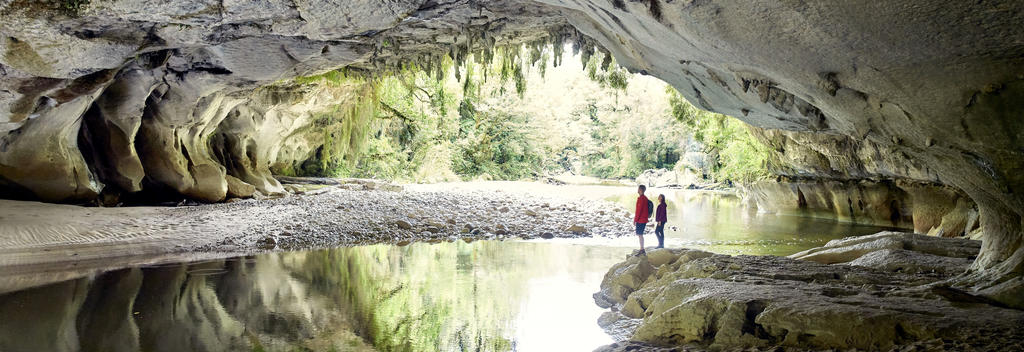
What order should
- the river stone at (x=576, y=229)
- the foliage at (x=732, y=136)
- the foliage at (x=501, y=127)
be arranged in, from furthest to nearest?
the foliage at (x=732, y=136) < the river stone at (x=576, y=229) < the foliage at (x=501, y=127)

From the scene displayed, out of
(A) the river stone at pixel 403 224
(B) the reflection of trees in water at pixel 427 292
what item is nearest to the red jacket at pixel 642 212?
(B) the reflection of trees in water at pixel 427 292

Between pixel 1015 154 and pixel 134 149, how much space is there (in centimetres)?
1318

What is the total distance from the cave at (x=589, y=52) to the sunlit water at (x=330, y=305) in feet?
7.32

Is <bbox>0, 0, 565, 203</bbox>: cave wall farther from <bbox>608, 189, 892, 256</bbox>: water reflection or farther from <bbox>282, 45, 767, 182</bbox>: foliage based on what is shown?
<bbox>608, 189, 892, 256</bbox>: water reflection

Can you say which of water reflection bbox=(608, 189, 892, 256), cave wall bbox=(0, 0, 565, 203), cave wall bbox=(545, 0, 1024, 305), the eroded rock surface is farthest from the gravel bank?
cave wall bbox=(545, 0, 1024, 305)

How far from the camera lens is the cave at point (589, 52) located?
13.2 ft

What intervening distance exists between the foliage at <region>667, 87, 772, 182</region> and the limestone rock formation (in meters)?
5.04

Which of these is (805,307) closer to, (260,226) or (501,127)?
(260,226)

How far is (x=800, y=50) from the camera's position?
4508 millimetres

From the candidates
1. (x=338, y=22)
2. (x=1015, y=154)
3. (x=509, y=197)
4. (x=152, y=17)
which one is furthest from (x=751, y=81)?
(x=509, y=197)

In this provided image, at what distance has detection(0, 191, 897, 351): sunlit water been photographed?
15.8 feet

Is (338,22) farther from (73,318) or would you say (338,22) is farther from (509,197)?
(509,197)

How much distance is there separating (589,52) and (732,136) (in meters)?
12.8

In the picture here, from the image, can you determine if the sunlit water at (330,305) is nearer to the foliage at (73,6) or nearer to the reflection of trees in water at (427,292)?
the reflection of trees in water at (427,292)
